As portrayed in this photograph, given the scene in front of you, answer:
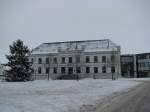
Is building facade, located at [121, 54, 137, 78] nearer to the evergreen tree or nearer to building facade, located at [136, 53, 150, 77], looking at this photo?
building facade, located at [136, 53, 150, 77]

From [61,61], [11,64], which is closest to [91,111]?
[11,64]

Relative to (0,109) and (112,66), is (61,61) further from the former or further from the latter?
(0,109)

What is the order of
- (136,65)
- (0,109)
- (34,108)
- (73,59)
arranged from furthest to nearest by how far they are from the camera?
(136,65) < (73,59) < (34,108) < (0,109)

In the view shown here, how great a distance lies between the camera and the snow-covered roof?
66181mm

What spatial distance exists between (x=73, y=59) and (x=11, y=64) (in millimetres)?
27030

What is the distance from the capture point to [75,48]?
222 feet

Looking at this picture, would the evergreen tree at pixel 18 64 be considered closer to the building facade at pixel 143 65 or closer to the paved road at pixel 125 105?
the paved road at pixel 125 105

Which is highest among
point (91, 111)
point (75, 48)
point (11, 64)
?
point (75, 48)

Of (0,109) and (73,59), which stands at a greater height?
(73,59)

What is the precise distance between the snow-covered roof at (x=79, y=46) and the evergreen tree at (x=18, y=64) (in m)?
26.0

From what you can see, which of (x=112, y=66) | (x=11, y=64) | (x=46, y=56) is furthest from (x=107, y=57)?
(x=11, y=64)

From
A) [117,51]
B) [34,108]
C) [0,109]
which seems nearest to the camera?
[0,109]

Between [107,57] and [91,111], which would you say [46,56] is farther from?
[91,111]

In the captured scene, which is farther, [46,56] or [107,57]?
[46,56]
